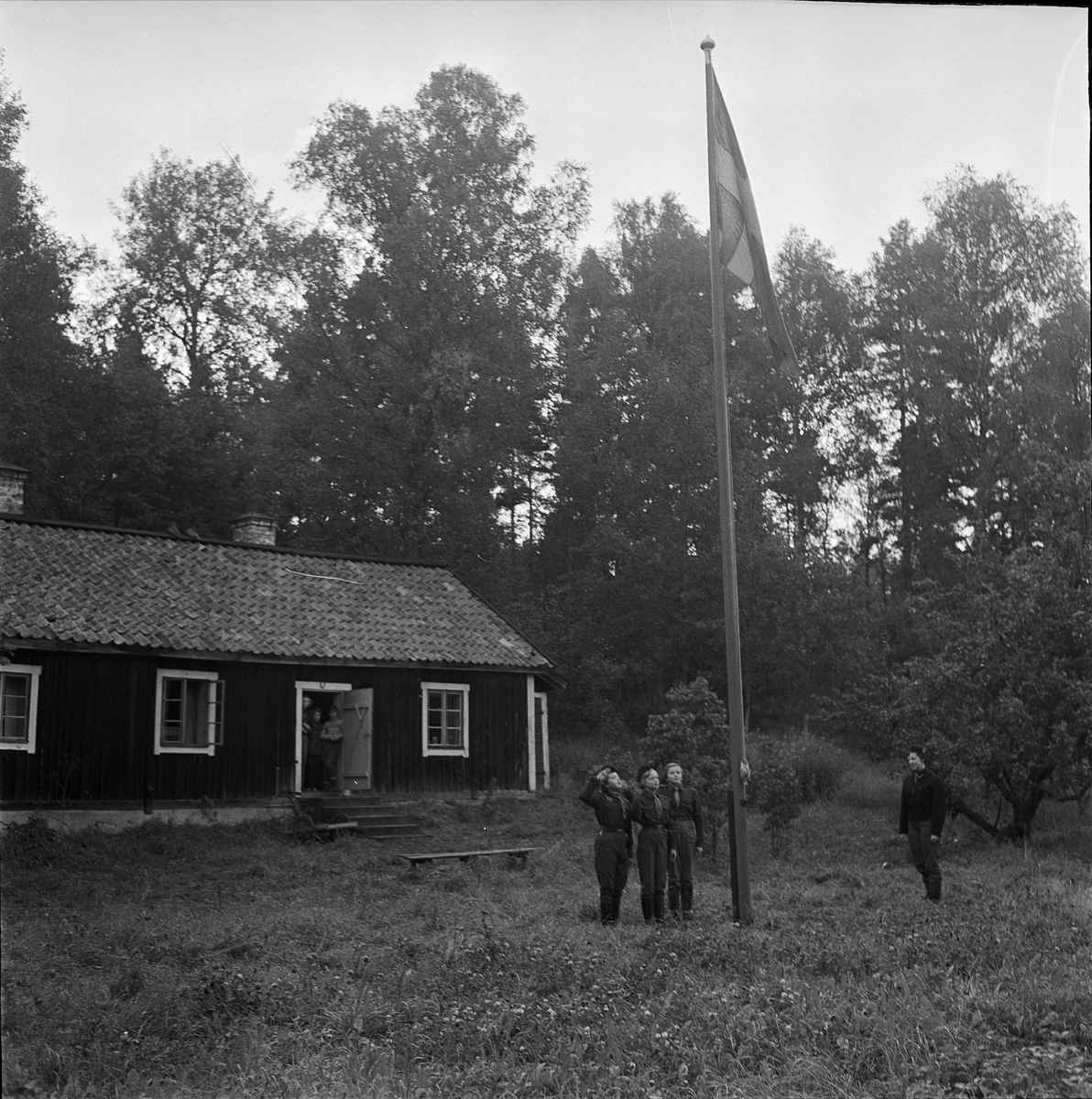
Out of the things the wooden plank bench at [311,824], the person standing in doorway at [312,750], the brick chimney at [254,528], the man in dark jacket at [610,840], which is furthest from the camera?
the brick chimney at [254,528]

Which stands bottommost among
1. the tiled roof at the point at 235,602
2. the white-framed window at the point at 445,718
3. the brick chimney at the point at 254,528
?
the white-framed window at the point at 445,718

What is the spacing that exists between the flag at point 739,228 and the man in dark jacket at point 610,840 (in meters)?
4.78

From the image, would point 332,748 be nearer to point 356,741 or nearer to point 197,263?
point 356,741

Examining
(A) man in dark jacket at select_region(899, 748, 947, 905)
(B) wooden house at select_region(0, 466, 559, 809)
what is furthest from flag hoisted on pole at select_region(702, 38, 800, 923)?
(B) wooden house at select_region(0, 466, 559, 809)

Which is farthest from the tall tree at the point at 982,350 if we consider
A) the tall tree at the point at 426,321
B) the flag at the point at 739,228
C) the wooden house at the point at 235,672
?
the flag at the point at 739,228

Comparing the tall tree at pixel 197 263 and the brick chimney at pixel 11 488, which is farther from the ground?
the tall tree at pixel 197 263

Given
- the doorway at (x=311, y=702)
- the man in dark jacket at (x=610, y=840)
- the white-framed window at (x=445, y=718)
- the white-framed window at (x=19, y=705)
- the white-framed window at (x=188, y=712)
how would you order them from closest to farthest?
the man in dark jacket at (x=610, y=840) → the white-framed window at (x=19, y=705) → the white-framed window at (x=188, y=712) → the doorway at (x=311, y=702) → the white-framed window at (x=445, y=718)

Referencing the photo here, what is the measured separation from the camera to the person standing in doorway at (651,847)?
42.1 ft

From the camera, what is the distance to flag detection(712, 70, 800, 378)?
13062 millimetres

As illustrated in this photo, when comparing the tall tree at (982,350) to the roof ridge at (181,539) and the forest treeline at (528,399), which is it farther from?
the roof ridge at (181,539)

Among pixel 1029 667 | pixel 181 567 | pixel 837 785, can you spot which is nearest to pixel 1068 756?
pixel 1029 667

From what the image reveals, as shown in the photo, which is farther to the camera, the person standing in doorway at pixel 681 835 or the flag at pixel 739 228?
the person standing in doorway at pixel 681 835

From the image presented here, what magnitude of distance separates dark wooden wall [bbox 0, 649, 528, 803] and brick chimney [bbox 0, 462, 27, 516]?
5044 mm

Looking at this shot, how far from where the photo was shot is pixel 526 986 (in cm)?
932
